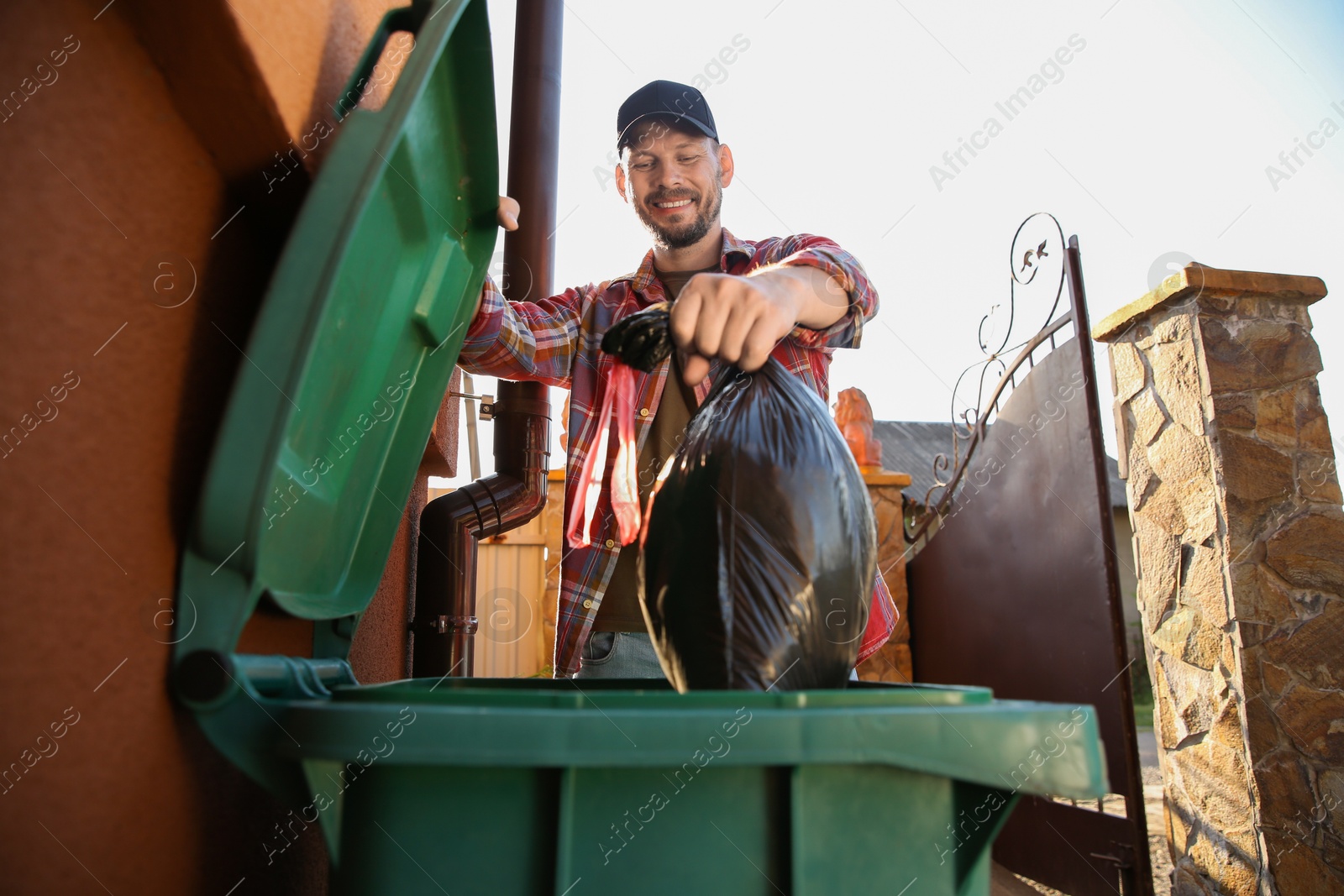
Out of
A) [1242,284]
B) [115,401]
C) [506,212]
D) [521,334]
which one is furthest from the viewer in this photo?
[1242,284]

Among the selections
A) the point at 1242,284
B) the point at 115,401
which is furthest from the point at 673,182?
the point at 1242,284

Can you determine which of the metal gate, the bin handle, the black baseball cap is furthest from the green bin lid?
the metal gate

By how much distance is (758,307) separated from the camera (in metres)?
1.05

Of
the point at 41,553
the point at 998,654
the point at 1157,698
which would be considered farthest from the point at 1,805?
the point at 998,654

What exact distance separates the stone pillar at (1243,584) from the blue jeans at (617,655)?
7.34 feet

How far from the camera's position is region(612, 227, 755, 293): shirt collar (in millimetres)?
2354

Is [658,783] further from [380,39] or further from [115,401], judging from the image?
[380,39]

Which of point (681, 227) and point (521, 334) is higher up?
point (681, 227)

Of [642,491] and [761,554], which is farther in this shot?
[642,491]

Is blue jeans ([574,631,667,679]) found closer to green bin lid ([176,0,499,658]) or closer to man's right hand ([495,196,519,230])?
green bin lid ([176,0,499,658])

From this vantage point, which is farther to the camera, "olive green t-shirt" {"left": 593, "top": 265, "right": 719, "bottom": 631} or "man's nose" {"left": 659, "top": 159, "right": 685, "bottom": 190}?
"man's nose" {"left": 659, "top": 159, "right": 685, "bottom": 190}

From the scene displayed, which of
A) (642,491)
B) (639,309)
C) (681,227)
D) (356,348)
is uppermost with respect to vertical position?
(681,227)

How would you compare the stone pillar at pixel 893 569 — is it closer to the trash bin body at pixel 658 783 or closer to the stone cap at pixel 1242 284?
the stone cap at pixel 1242 284

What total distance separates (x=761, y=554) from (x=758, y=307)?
0.34 metres
